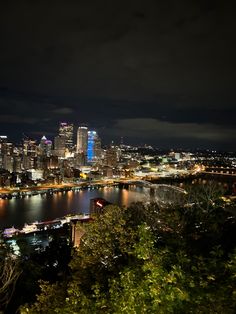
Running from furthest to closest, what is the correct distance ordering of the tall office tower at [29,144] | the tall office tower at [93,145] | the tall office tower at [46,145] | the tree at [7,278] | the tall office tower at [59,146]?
1. the tall office tower at [93,145]
2. the tall office tower at [59,146]
3. the tall office tower at [46,145]
4. the tall office tower at [29,144]
5. the tree at [7,278]

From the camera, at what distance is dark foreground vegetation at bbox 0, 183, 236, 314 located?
1.21 meters

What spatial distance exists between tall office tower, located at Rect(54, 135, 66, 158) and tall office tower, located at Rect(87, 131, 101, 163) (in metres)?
3.64

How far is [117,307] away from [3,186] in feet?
63.1

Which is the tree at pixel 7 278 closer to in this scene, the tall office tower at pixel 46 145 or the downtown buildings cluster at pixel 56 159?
the downtown buildings cluster at pixel 56 159

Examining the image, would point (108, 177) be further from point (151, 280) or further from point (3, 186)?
point (151, 280)

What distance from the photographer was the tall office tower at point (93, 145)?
4738 cm

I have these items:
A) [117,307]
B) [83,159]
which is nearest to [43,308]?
[117,307]

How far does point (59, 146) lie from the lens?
46875 mm

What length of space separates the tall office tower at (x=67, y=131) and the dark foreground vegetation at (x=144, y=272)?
48.5 m

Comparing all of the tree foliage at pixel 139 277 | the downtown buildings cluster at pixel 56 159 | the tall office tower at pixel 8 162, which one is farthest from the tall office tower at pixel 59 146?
the tree foliage at pixel 139 277

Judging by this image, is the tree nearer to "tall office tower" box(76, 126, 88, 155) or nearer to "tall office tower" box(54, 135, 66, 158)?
"tall office tower" box(54, 135, 66, 158)

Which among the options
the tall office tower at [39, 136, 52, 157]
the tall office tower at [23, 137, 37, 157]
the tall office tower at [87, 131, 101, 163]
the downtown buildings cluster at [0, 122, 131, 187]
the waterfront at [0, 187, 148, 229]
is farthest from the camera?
the tall office tower at [87, 131, 101, 163]

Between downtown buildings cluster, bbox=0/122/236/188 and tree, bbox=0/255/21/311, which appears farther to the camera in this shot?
downtown buildings cluster, bbox=0/122/236/188

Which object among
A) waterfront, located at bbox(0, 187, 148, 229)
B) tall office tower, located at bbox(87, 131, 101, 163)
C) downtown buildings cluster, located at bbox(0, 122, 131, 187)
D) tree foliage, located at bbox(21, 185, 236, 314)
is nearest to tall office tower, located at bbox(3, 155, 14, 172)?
downtown buildings cluster, located at bbox(0, 122, 131, 187)
